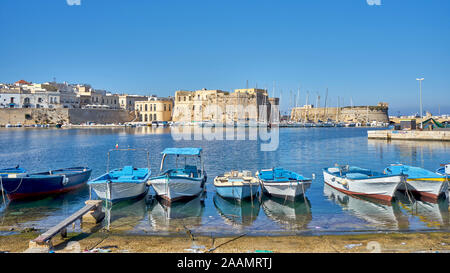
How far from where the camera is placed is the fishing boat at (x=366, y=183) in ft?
28.9

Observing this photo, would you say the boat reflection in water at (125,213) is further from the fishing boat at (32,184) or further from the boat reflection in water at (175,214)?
the fishing boat at (32,184)

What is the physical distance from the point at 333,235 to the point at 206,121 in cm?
5640

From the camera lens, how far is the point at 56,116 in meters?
59.9

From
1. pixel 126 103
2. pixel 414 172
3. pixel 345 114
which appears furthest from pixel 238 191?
pixel 345 114

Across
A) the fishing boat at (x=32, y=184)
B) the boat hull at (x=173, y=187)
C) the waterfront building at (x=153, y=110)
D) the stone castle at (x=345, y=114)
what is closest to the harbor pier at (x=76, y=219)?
the boat hull at (x=173, y=187)

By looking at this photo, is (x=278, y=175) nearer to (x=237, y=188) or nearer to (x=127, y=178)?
(x=237, y=188)

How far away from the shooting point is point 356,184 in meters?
9.50

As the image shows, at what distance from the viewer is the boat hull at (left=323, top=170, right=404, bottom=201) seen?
8.80m

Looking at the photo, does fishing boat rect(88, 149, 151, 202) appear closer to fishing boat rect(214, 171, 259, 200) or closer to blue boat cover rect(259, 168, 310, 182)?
fishing boat rect(214, 171, 259, 200)

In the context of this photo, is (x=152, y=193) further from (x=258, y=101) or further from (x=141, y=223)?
(x=258, y=101)

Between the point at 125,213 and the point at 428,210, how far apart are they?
24.2ft

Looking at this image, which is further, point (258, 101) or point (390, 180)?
point (258, 101)
